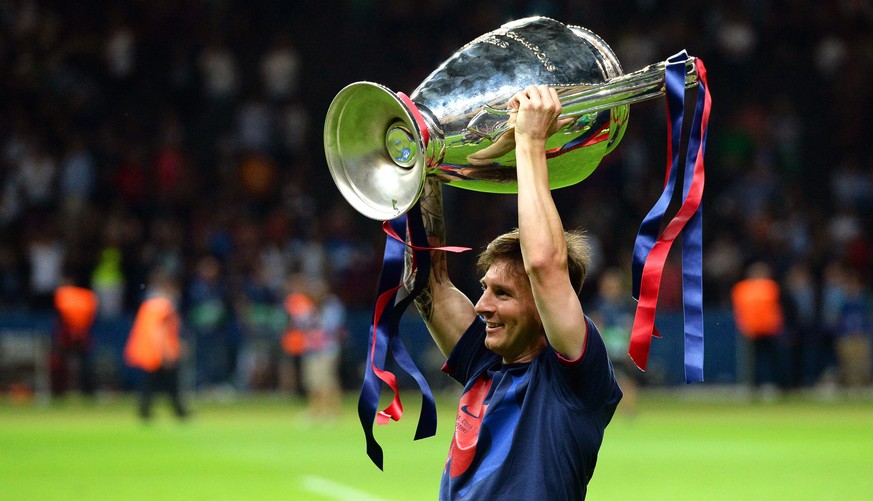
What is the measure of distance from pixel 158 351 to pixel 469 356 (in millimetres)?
14154

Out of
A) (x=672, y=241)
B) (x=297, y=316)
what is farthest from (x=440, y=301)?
(x=297, y=316)

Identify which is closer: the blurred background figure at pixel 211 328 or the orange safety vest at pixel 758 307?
the orange safety vest at pixel 758 307

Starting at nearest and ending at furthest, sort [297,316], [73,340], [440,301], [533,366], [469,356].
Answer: [533,366] < [469,356] < [440,301] < [297,316] < [73,340]

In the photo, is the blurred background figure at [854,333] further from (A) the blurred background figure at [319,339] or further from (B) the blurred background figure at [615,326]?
(A) the blurred background figure at [319,339]

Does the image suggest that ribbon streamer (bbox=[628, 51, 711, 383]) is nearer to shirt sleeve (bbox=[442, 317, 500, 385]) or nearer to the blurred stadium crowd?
shirt sleeve (bbox=[442, 317, 500, 385])

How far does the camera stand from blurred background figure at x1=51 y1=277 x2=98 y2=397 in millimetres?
20719

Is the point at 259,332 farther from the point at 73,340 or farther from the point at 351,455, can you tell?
the point at 351,455

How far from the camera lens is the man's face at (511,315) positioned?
162 inches

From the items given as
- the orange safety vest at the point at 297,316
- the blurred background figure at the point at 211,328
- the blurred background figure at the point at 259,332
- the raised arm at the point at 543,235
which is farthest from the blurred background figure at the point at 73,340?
the raised arm at the point at 543,235

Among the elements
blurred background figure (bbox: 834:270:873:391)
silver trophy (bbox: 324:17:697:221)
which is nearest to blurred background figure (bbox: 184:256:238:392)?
blurred background figure (bbox: 834:270:873:391)

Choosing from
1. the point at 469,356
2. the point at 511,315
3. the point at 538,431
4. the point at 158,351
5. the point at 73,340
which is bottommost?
the point at 73,340

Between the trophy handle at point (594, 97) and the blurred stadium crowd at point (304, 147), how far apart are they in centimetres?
1833

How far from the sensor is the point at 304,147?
991 inches

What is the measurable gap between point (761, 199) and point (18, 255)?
1272 cm
